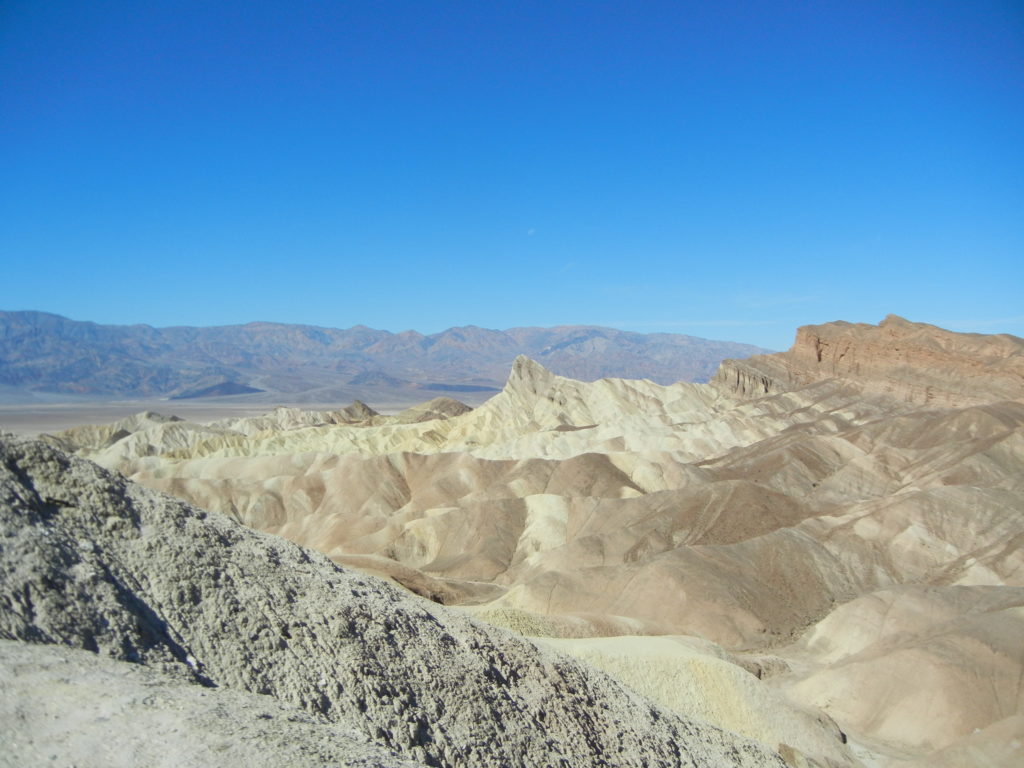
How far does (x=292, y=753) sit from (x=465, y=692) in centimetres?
461

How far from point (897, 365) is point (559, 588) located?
53.7 metres

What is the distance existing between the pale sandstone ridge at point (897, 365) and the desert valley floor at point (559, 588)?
38cm

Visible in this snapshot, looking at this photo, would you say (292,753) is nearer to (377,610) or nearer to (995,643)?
(377,610)

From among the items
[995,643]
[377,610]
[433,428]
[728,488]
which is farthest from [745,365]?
[377,610]

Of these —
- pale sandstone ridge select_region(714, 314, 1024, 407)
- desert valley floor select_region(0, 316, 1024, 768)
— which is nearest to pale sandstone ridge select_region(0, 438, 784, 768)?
desert valley floor select_region(0, 316, 1024, 768)

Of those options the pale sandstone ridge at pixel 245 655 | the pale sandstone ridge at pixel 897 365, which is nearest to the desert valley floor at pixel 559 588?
the pale sandstone ridge at pixel 245 655

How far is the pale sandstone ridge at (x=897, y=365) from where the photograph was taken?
69188 millimetres

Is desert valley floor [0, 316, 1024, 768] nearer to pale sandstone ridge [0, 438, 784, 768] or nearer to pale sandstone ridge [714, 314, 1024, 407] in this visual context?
pale sandstone ridge [0, 438, 784, 768]

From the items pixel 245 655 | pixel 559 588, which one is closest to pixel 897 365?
pixel 559 588

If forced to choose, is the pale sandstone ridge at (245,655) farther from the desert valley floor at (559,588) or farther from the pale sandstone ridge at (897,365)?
the pale sandstone ridge at (897,365)

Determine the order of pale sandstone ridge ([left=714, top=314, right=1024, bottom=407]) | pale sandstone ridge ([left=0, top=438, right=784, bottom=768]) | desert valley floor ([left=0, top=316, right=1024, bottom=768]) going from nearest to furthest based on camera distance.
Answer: pale sandstone ridge ([left=0, top=438, right=784, bottom=768]) < desert valley floor ([left=0, top=316, right=1024, bottom=768]) < pale sandstone ridge ([left=714, top=314, right=1024, bottom=407])

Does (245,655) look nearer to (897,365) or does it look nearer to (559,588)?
(559,588)

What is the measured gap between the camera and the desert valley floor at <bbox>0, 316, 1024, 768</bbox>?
9.73m

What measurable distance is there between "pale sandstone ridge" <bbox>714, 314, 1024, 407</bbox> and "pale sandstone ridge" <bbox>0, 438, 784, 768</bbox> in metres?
64.0
